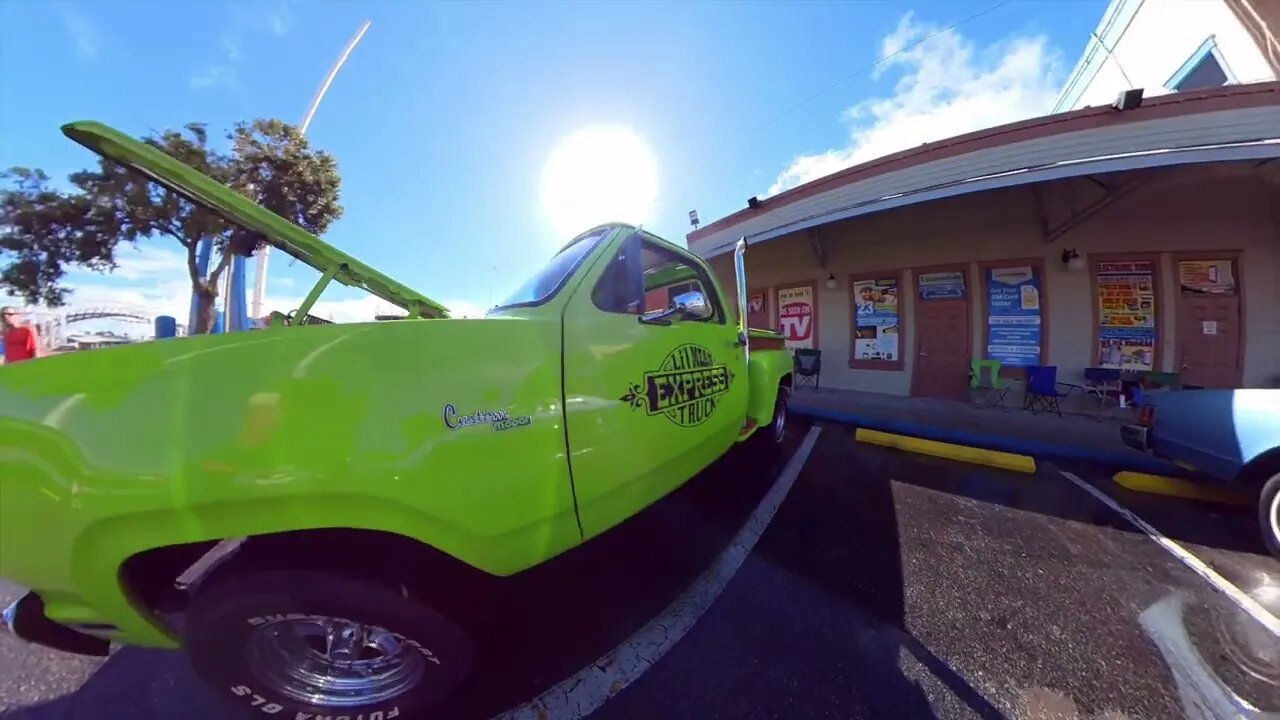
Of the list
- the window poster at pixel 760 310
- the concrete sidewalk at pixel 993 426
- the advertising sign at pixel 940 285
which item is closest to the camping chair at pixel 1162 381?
the concrete sidewalk at pixel 993 426

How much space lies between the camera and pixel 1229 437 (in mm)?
3191

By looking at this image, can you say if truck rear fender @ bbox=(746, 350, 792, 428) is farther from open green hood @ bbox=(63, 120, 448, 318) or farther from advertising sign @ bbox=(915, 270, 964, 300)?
advertising sign @ bbox=(915, 270, 964, 300)

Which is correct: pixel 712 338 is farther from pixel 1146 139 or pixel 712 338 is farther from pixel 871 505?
pixel 1146 139

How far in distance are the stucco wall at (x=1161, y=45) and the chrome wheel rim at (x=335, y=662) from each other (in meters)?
12.8

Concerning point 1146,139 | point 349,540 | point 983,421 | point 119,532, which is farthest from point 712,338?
point 1146,139

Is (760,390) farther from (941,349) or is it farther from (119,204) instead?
(119,204)

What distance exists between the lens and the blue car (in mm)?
2885

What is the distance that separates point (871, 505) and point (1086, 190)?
828cm

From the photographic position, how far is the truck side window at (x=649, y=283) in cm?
210

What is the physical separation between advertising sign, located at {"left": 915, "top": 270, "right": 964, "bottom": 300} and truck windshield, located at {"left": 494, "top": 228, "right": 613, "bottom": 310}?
29.8 ft

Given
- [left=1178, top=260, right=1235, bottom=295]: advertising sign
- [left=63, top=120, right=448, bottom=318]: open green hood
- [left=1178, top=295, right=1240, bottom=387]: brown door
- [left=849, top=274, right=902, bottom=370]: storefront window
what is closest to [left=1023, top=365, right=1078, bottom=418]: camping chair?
[left=1178, top=295, right=1240, bottom=387]: brown door

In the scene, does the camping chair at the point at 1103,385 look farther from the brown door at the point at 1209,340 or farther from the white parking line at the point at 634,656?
the white parking line at the point at 634,656

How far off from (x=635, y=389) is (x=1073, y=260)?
10134 millimetres

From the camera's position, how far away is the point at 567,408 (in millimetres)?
1651
